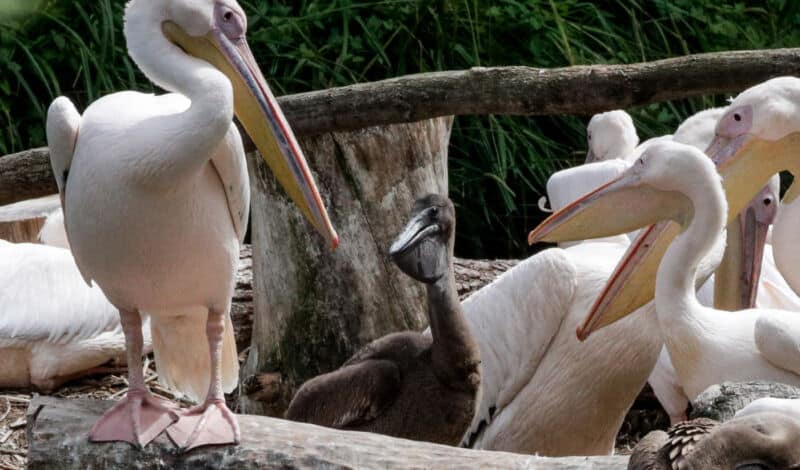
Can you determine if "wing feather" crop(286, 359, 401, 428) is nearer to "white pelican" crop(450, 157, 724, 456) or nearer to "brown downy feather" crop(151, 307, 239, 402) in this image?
"brown downy feather" crop(151, 307, 239, 402)

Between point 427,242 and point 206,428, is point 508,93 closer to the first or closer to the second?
point 427,242

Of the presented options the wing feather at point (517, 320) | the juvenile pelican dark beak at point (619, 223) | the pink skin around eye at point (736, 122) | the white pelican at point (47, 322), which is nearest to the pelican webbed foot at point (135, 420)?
the juvenile pelican dark beak at point (619, 223)

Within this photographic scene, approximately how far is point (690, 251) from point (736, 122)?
0.65 meters

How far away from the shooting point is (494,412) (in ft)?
15.2

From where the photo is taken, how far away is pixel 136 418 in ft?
10.5

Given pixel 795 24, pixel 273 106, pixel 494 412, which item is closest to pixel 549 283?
pixel 494 412

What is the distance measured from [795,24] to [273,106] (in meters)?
4.80

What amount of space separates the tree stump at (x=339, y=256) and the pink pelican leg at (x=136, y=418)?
1.36 m

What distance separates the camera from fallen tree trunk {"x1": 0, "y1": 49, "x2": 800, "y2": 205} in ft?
14.0

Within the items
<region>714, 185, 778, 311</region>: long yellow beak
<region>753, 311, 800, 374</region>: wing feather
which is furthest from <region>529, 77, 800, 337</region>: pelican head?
<region>753, 311, 800, 374</region>: wing feather

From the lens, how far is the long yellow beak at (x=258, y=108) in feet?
10.9

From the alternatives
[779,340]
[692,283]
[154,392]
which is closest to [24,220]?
[154,392]

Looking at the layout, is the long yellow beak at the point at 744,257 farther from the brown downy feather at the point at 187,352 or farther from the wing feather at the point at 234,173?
the wing feather at the point at 234,173

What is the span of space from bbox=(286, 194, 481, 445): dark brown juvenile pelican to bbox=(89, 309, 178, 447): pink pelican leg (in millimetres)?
765
